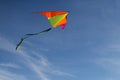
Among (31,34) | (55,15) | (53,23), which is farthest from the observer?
(55,15)

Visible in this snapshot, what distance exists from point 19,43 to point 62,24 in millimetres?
6141

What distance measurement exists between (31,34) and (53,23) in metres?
3.58

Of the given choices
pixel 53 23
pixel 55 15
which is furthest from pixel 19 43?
pixel 55 15

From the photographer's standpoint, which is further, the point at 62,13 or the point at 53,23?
the point at 62,13

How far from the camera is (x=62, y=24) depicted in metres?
16.7

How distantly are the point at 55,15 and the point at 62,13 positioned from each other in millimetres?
952

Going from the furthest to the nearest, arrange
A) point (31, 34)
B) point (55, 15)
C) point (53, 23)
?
point (55, 15) < point (53, 23) < point (31, 34)

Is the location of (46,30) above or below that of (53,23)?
below

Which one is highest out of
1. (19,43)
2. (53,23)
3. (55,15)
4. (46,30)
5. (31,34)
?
(55,15)

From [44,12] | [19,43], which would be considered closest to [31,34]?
[19,43]

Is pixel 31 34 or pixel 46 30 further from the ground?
pixel 46 30

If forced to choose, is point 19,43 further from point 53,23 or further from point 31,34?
point 53,23

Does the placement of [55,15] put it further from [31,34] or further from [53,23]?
[31,34]

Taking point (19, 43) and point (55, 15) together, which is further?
point (55, 15)
